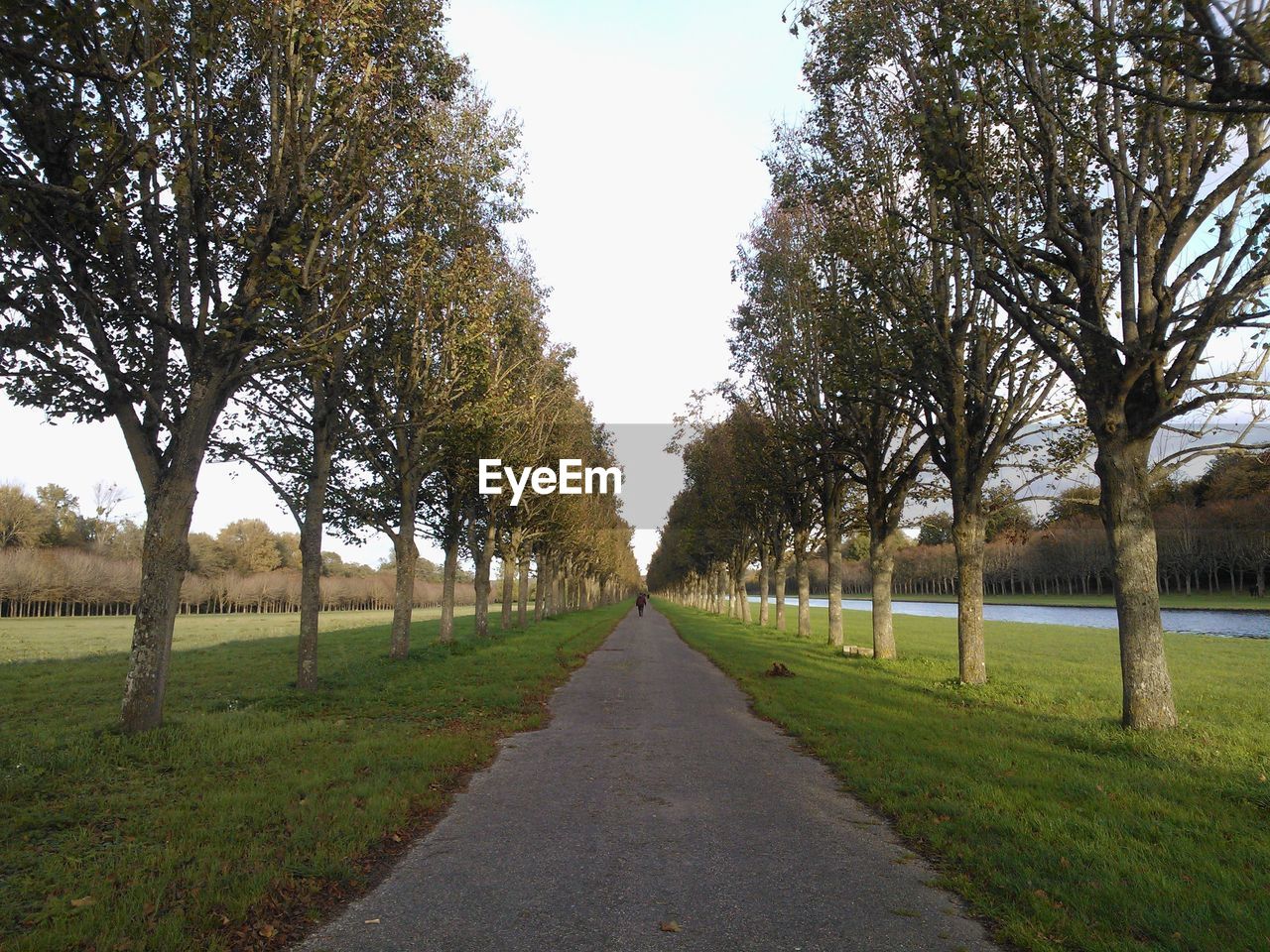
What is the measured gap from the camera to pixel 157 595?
10.5 meters

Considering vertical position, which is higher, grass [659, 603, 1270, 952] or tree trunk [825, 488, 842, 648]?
tree trunk [825, 488, 842, 648]

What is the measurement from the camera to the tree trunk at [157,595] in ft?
33.8

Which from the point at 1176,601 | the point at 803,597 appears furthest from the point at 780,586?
the point at 1176,601

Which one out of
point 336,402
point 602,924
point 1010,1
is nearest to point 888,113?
point 1010,1

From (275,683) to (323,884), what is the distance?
1496 centimetres

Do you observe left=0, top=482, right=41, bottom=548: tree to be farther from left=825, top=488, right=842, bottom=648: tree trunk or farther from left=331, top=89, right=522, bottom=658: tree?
left=825, top=488, right=842, bottom=648: tree trunk

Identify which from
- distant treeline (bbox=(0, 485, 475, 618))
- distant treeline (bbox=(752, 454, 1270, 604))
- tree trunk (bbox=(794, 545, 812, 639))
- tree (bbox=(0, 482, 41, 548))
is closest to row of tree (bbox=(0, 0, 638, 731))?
tree trunk (bbox=(794, 545, 812, 639))

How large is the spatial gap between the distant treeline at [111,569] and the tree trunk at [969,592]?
7683cm

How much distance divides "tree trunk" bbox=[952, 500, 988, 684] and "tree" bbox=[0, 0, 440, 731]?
14.8 m

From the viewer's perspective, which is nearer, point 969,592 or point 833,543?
point 969,592

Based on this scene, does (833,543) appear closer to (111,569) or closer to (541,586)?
(541,586)

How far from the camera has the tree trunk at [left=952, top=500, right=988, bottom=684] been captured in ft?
55.3

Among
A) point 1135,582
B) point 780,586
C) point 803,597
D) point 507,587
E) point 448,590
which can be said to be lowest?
point 803,597

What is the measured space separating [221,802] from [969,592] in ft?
49.9
